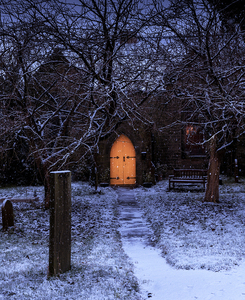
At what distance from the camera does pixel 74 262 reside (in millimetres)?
5484

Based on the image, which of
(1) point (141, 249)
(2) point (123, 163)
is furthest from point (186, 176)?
(1) point (141, 249)

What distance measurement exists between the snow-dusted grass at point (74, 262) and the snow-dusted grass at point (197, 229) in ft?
3.87

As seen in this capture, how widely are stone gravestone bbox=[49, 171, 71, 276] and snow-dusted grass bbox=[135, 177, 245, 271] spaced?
6.89ft

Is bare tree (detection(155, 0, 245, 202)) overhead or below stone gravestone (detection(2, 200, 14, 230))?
overhead

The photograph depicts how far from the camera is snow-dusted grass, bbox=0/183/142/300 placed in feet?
13.6

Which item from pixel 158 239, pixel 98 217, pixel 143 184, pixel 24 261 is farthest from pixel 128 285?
pixel 143 184

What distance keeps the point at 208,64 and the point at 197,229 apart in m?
4.61

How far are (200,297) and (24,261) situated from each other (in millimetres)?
3238

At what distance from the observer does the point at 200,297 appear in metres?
4.20

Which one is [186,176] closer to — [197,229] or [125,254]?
[197,229]

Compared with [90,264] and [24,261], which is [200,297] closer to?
[90,264]

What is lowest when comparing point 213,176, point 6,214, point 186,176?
point 6,214

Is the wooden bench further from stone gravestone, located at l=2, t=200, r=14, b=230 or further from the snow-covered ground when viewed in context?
stone gravestone, located at l=2, t=200, r=14, b=230

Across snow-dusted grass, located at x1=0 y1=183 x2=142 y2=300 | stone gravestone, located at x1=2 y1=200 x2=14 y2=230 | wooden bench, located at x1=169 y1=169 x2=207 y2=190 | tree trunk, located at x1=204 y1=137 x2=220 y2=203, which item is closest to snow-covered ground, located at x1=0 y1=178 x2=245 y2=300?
snow-dusted grass, located at x1=0 y1=183 x2=142 y2=300
